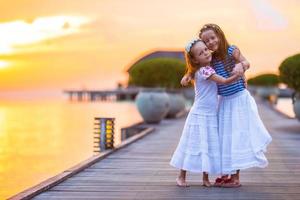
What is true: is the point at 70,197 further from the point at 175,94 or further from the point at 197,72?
the point at 175,94

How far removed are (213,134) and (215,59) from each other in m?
0.81

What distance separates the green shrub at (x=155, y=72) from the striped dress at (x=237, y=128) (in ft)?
56.9

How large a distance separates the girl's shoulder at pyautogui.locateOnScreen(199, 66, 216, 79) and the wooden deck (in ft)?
4.04

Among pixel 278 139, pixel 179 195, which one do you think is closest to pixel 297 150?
pixel 278 139

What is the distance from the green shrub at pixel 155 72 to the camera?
25062 mm

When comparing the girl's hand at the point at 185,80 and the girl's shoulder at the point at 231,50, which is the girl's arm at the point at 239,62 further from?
the girl's hand at the point at 185,80

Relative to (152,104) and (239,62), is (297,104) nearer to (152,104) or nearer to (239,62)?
(152,104)

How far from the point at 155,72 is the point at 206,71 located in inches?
696

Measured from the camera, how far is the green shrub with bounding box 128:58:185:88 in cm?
2506

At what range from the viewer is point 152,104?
68.1 feet

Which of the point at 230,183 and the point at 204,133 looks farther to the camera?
the point at 230,183

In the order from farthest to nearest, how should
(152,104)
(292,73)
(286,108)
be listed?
1. (286,108)
2. (152,104)
3. (292,73)

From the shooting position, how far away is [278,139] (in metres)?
15.5

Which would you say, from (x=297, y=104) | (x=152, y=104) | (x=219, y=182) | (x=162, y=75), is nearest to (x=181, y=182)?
(x=219, y=182)
